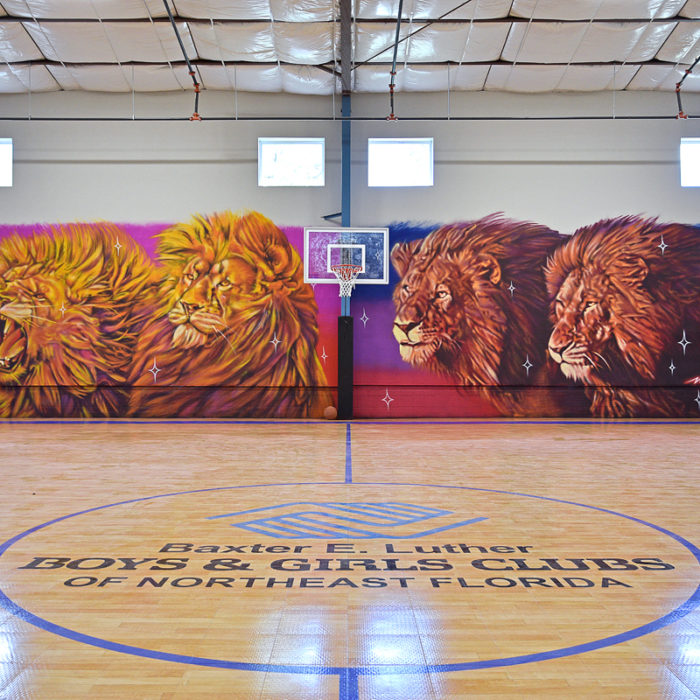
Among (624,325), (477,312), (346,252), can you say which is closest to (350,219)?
(346,252)

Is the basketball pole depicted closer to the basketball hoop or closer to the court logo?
the basketball hoop

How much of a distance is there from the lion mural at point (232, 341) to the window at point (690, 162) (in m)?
7.53

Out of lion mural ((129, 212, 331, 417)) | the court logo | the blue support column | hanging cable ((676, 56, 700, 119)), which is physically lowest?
the court logo

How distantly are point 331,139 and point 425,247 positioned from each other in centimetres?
275

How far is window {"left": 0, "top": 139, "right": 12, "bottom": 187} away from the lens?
1479 cm

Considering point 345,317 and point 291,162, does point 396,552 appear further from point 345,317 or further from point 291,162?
point 291,162

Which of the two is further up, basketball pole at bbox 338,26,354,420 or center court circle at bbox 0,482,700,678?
basketball pole at bbox 338,26,354,420

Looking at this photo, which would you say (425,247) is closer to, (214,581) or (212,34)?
(212,34)

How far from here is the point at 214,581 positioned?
157 inches

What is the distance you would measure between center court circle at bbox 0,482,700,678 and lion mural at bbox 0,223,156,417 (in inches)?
337

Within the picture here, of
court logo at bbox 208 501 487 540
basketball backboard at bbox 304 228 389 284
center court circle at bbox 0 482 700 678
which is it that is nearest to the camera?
center court circle at bbox 0 482 700 678

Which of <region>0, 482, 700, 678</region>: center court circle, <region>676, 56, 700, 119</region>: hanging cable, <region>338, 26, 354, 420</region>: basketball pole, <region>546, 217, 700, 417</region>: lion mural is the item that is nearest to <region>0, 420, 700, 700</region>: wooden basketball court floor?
<region>0, 482, 700, 678</region>: center court circle

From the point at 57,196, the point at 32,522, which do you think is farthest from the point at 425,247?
the point at 32,522

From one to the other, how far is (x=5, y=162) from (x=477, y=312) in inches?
374
